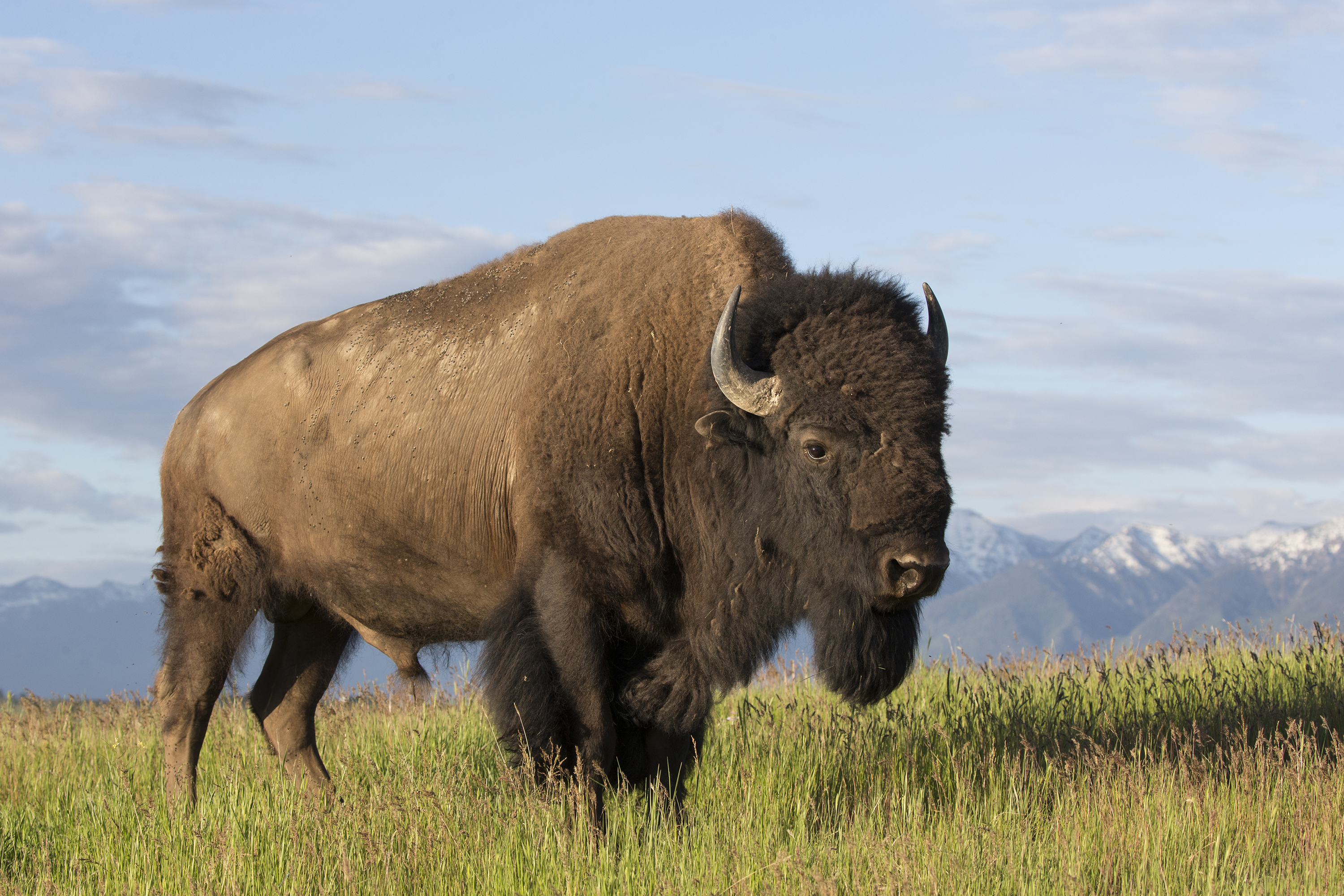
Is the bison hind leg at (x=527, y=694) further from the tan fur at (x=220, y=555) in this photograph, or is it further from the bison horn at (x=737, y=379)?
the tan fur at (x=220, y=555)

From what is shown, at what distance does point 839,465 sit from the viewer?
4824mm

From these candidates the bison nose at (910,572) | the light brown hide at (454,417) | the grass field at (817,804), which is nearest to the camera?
the grass field at (817,804)

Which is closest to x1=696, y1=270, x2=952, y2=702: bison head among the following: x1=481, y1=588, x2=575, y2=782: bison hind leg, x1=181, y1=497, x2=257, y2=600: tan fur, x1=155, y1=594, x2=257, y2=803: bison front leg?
x1=481, y1=588, x2=575, y2=782: bison hind leg

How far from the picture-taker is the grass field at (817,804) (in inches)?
163

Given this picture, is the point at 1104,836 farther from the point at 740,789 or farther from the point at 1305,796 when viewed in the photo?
the point at 740,789

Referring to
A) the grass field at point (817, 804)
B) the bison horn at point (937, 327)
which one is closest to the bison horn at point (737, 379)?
the bison horn at point (937, 327)

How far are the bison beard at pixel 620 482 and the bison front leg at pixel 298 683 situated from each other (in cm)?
58

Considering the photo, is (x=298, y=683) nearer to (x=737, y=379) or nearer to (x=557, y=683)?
(x=557, y=683)

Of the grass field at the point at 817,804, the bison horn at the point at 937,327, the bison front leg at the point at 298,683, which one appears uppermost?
the bison horn at the point at 937,327

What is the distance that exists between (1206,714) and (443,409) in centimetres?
472

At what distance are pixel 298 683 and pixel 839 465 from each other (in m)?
3.94

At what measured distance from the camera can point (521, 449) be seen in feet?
17.9

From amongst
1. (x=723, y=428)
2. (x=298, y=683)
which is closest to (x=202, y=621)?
(x=298, y=683)

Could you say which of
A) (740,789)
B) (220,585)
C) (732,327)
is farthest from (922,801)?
(220,585)
